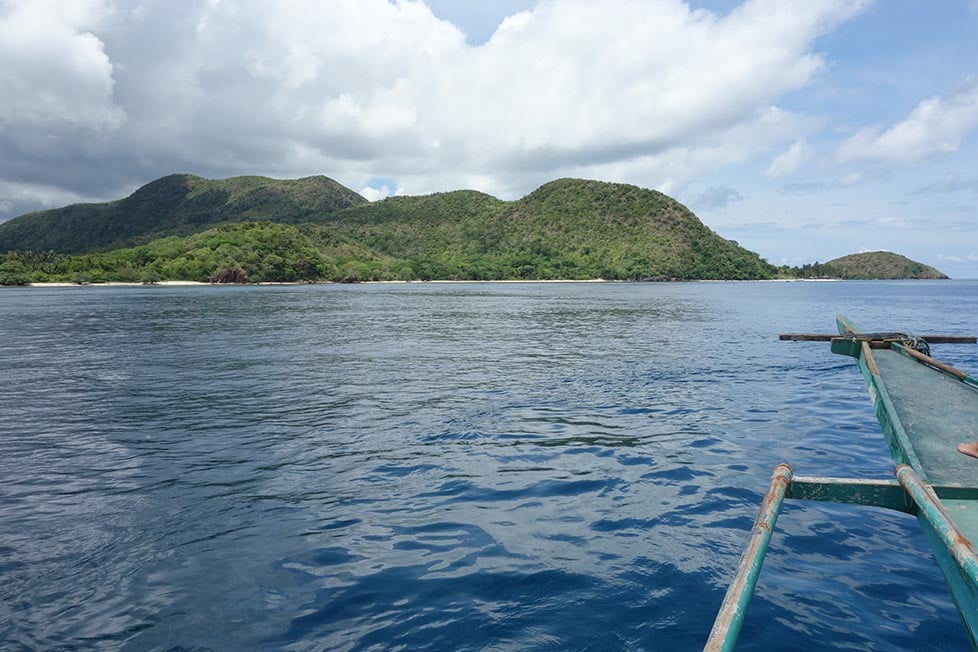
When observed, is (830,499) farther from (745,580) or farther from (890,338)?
(890,338)

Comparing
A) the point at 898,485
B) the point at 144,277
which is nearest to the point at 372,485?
the point at 898,485

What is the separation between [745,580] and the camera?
13.0 feet

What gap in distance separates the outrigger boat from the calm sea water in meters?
1.35

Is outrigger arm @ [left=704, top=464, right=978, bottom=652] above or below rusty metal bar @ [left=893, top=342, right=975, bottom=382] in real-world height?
below

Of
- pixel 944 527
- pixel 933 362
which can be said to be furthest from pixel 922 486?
pixel 933 362

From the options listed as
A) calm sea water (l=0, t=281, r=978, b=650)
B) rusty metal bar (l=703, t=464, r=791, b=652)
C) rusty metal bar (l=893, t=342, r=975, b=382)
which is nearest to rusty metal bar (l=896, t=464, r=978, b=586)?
rusty metal bar (l=703, t=464, r=791, b=652)

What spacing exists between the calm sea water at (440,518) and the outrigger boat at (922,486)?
1355 millimetres

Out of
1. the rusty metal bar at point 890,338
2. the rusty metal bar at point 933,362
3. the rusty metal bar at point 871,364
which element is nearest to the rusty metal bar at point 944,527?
the rusty metal bar at point 933,362

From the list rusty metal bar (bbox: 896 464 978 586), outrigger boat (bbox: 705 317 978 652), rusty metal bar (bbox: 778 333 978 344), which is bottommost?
outrigger boat (bbox: 705 317 978 652)

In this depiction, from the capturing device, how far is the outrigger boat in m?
4.05

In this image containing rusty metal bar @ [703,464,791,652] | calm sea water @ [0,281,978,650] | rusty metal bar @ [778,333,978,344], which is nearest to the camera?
rusty metal bar @ [703,464,791,652]

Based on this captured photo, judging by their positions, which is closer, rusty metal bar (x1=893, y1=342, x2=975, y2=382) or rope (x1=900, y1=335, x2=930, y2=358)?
rusty metal bar (x1=893, y1=342, x2=975, y2=382)

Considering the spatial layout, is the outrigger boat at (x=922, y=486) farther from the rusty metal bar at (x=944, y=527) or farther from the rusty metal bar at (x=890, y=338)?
the rusty metal bar at (x=890, y=338)

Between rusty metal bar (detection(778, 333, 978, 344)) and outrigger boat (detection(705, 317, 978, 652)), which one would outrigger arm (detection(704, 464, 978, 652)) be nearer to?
outrigger boat (detection(705, 317, 978, 652))
